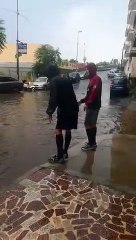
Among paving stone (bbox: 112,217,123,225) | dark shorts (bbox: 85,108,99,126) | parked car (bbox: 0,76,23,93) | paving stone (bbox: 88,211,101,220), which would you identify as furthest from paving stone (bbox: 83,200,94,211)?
parked car (bbox: 0,76,23,93)

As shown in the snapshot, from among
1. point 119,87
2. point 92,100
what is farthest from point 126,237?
point 119,87

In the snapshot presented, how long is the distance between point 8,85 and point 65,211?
22797 mm

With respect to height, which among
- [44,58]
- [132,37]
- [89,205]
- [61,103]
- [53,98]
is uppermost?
[132,37]

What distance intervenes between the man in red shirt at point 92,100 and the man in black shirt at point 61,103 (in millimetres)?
731

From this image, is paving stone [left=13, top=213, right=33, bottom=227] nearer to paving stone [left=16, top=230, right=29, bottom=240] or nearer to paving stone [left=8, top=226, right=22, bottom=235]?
paving stone [left=8, top=226, right=22, bottom=235]

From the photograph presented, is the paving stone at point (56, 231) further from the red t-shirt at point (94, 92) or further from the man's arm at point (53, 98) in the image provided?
the red t-shirt at point (94, 92)

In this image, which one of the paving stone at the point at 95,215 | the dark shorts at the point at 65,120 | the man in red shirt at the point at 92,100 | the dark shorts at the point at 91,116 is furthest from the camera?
the dark shorts at the point at 91,116

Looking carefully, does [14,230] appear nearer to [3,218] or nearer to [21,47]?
[3,218]

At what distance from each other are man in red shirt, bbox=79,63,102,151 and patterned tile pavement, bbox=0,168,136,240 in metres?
1.97

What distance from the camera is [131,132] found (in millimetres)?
9625

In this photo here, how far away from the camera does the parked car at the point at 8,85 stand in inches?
1011

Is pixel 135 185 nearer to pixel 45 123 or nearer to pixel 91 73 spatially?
pixel 91 73

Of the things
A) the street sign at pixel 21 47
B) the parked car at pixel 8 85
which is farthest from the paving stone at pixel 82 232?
the street sign at pixel 21 47

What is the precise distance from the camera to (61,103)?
6.06m
